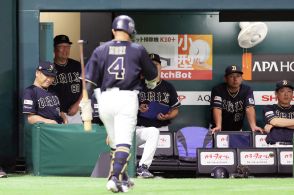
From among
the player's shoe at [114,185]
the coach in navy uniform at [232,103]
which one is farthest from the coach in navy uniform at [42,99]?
the player's shoe at [114,185]

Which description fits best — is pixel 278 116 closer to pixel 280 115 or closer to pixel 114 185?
pixel 280 115

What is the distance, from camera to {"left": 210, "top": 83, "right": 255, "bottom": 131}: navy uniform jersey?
13.1m

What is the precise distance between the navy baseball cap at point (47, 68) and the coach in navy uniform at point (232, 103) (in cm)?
274

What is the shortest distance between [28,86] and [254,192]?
16.7 feet

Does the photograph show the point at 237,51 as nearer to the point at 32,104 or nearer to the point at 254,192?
the point at 32,104

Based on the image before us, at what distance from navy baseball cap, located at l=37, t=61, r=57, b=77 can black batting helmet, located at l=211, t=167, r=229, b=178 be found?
2636mm

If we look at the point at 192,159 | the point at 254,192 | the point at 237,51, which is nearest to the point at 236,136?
the point at 192,159

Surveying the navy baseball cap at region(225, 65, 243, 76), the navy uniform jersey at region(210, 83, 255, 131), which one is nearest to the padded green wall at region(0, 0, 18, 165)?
the navy uniform jersey at region(210, 83, 255, 131)

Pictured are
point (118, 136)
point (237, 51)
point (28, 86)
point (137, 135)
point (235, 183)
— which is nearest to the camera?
point (118, 136)

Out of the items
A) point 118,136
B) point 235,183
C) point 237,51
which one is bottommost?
point 235,183

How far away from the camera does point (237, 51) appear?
46.0 feet

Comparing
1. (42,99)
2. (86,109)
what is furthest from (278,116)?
(86,109)

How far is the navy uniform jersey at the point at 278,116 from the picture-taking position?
12.5m

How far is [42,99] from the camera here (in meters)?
11.8
